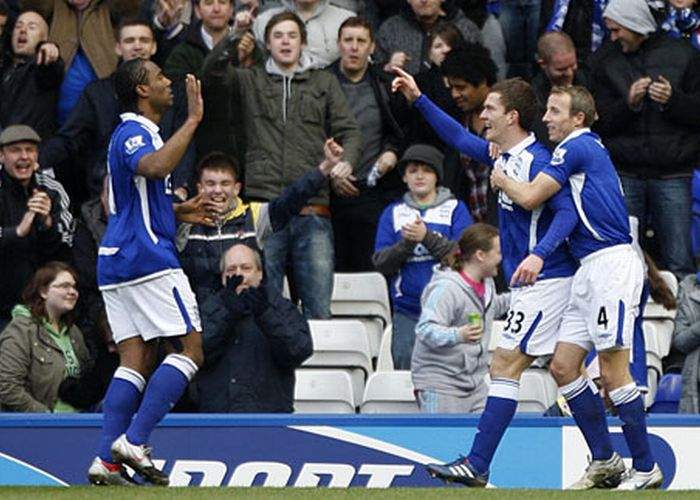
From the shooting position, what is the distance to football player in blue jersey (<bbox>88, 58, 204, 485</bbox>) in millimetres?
10305

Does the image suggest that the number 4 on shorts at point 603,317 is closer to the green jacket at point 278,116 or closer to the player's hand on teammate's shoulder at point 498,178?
the player's hand on teammate's shoulder at point 498,178

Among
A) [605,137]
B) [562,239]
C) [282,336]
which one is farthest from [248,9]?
[562,239]

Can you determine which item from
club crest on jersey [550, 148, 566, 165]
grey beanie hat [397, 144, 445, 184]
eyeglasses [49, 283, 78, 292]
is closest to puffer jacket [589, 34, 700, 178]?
grey beanie hat [397, 144, 445, 184]

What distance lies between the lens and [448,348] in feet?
40.2

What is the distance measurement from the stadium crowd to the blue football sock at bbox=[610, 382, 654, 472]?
2.34m

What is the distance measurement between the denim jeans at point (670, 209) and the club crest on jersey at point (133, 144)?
4856 millimetres

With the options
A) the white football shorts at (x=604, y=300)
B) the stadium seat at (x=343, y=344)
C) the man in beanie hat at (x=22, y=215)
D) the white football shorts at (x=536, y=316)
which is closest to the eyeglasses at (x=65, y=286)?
the man in beanie hat at (x=22, y=215)

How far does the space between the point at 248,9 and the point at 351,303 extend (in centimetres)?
244

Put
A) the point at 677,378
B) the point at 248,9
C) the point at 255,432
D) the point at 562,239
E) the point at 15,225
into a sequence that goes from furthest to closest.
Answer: the point at 248,9 → the point at 15,225 → the point at 677,378 → the point at 255,432 → the point at 562,239

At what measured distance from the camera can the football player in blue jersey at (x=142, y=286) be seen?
1030 centimetres

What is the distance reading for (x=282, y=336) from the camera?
11750mm

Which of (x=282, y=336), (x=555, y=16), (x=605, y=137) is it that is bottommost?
(x=282, y=336)

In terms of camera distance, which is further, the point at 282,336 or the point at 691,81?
the point at 691,81

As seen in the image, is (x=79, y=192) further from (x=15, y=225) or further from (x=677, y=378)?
(x=677, y=378)
